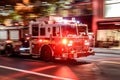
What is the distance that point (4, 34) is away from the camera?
20500 mm

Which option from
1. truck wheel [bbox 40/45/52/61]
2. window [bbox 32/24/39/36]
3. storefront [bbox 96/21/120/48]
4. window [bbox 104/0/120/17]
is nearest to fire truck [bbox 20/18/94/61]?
truck wheel [bbox 40/45/52/61]

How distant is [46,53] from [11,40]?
3.95 m

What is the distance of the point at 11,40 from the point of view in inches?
798

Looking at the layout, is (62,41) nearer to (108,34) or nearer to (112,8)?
(108,34)

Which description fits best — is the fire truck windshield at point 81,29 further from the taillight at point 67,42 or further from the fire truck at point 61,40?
the taillight at point 67,42

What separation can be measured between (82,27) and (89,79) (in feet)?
20.7

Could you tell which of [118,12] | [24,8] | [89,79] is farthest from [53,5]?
[118,12]

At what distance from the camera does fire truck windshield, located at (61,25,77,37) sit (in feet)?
53.3

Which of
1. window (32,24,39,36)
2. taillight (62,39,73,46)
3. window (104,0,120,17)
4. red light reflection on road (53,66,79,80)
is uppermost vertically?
window (104,0,120,17)

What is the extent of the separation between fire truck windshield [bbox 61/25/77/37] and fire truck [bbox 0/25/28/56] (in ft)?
11.0

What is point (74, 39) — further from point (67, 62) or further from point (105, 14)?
point (105, 14)

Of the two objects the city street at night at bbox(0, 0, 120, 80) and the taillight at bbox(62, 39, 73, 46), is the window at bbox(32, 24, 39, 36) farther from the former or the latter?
the taillight at bbox(62, 39, 73, 46)

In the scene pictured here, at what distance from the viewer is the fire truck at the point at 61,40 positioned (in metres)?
16.1

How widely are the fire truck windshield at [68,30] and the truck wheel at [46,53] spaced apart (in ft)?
4.18
